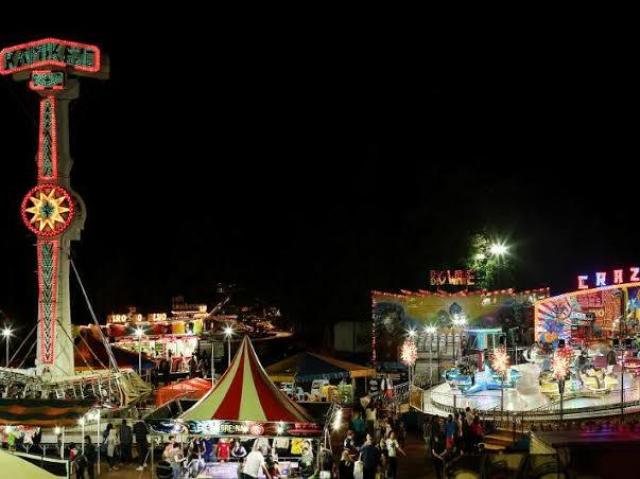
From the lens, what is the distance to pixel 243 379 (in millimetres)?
12992

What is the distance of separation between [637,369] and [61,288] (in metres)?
17.5

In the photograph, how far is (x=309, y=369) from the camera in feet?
66.9

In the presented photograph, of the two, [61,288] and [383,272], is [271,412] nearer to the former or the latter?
[61,288]

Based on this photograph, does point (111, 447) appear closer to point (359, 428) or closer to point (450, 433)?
point (359, 428)

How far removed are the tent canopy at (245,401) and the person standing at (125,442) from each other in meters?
3.81

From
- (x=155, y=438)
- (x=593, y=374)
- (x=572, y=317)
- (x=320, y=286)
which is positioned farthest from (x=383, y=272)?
(x=155, y=438)

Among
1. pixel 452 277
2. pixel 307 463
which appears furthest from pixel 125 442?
pixel 452 277

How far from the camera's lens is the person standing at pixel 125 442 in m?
15.8

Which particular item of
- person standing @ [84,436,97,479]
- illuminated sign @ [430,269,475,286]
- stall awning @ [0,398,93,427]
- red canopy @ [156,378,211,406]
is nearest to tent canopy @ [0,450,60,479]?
stall awning @ [0,398,93,427]

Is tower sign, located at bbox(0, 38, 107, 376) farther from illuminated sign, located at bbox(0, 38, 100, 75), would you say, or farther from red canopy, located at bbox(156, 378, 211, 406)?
red canopy, located at bbox(156, 378, 211, 406)

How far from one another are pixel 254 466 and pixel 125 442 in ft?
16.1

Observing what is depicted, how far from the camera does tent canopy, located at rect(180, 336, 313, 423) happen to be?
40.7 feet

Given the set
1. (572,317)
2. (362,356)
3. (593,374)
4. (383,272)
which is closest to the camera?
(593,374)

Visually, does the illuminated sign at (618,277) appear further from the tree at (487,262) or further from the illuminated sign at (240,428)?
the illuminated sign at (240,428)
